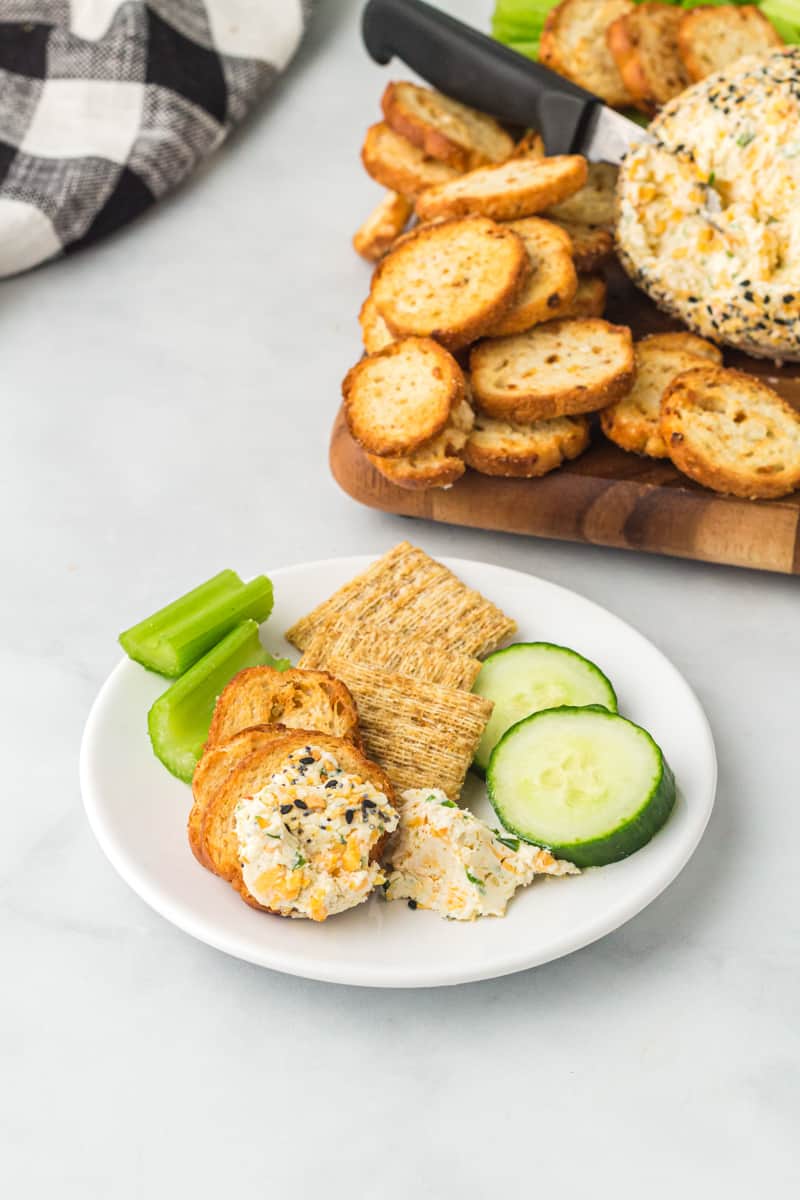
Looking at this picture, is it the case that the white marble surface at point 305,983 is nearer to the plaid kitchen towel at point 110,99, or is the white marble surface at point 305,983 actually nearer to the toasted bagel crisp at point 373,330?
the toasted bagel crisp at point 373,330

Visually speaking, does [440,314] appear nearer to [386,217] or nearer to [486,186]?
[486,186]

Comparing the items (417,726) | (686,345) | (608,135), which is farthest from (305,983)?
(608,135)

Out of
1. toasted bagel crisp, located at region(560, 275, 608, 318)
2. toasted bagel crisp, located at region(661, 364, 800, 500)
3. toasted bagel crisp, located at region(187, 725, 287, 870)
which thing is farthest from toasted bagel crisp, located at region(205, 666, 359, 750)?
toasted bagel crisp, located at region(560, 275, 608, 318)

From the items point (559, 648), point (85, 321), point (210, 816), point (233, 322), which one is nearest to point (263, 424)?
point (233, 322)

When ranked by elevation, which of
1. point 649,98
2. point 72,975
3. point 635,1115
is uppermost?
point 649,98

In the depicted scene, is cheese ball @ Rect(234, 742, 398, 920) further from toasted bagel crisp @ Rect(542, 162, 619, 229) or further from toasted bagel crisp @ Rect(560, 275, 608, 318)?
toasted bagel crisp @ Rect(542, 162, 619, 229)

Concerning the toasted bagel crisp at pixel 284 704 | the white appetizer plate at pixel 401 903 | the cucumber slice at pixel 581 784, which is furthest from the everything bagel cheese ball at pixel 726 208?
the toasted bagel crisp at pixel 284 704
